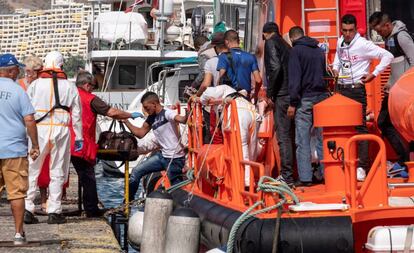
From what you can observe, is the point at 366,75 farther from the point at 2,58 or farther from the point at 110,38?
the point at 110,38

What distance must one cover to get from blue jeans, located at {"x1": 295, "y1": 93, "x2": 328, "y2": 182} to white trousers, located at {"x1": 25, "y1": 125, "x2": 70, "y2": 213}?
2.34 meters

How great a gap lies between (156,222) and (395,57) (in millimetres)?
2685

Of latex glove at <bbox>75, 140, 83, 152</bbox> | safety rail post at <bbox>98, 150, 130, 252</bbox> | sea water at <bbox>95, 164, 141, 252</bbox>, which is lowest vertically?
sea water at <bbox>95, 164, 141, 252</bbox>

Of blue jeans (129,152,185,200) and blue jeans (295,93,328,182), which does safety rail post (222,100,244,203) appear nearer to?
blue jeans (295,93,328,182)

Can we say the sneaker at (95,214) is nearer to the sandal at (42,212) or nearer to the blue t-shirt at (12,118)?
the sandal at (42,212)

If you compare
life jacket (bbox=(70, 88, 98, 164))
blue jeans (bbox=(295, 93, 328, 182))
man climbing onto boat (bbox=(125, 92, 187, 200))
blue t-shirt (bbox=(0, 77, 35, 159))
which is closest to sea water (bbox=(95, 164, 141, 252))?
man climbing onto boat (bbox=(125, 92, 187, 200))

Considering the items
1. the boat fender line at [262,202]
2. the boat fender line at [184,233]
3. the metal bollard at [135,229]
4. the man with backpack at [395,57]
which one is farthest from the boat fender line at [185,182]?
the boat fender line at [262,202]

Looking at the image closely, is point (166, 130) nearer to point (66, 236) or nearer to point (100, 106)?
point (100, 106)

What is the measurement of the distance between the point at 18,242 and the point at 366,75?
11.2 ft

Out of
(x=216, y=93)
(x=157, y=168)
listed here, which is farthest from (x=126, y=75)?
(x=216, y=93)

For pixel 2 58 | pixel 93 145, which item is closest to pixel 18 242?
pixel 2 58

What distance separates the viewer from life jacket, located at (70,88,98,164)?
10.6 metres

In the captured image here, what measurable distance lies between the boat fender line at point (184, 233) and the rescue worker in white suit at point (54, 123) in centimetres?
221

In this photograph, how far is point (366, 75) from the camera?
30.9ft
